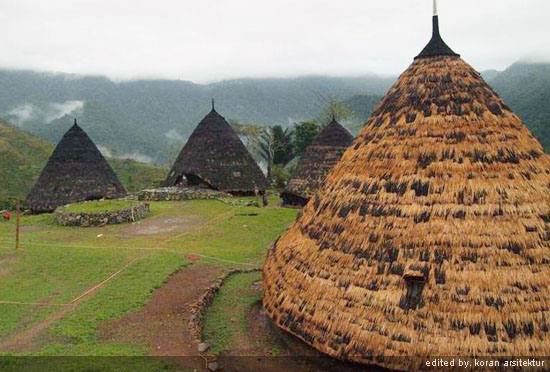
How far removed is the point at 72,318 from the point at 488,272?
24.4 feet

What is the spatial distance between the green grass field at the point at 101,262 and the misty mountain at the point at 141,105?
162 feet

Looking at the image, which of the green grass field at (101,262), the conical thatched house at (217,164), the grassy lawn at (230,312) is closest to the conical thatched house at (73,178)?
the green grass field at (101,262)

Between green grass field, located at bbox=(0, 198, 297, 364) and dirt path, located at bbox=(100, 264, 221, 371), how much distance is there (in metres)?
0.23

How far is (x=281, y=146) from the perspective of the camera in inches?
1870

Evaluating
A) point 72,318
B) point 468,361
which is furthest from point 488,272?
point 72,318

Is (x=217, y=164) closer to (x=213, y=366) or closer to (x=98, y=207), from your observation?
(x=98, y=207)

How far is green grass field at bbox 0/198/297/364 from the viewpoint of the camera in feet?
28.7

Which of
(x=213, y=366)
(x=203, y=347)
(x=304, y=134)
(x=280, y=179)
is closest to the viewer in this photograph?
(x=213, y=366)

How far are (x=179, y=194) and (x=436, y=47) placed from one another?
17820mm

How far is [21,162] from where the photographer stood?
4297 centimetres

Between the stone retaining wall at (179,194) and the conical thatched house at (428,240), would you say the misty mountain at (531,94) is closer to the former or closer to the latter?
the stone retaining wall at (179,194)

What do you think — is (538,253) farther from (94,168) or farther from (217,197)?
(94,168)

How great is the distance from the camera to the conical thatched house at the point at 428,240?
22.1 ft

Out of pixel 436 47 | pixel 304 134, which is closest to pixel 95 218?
pixel 436 47
